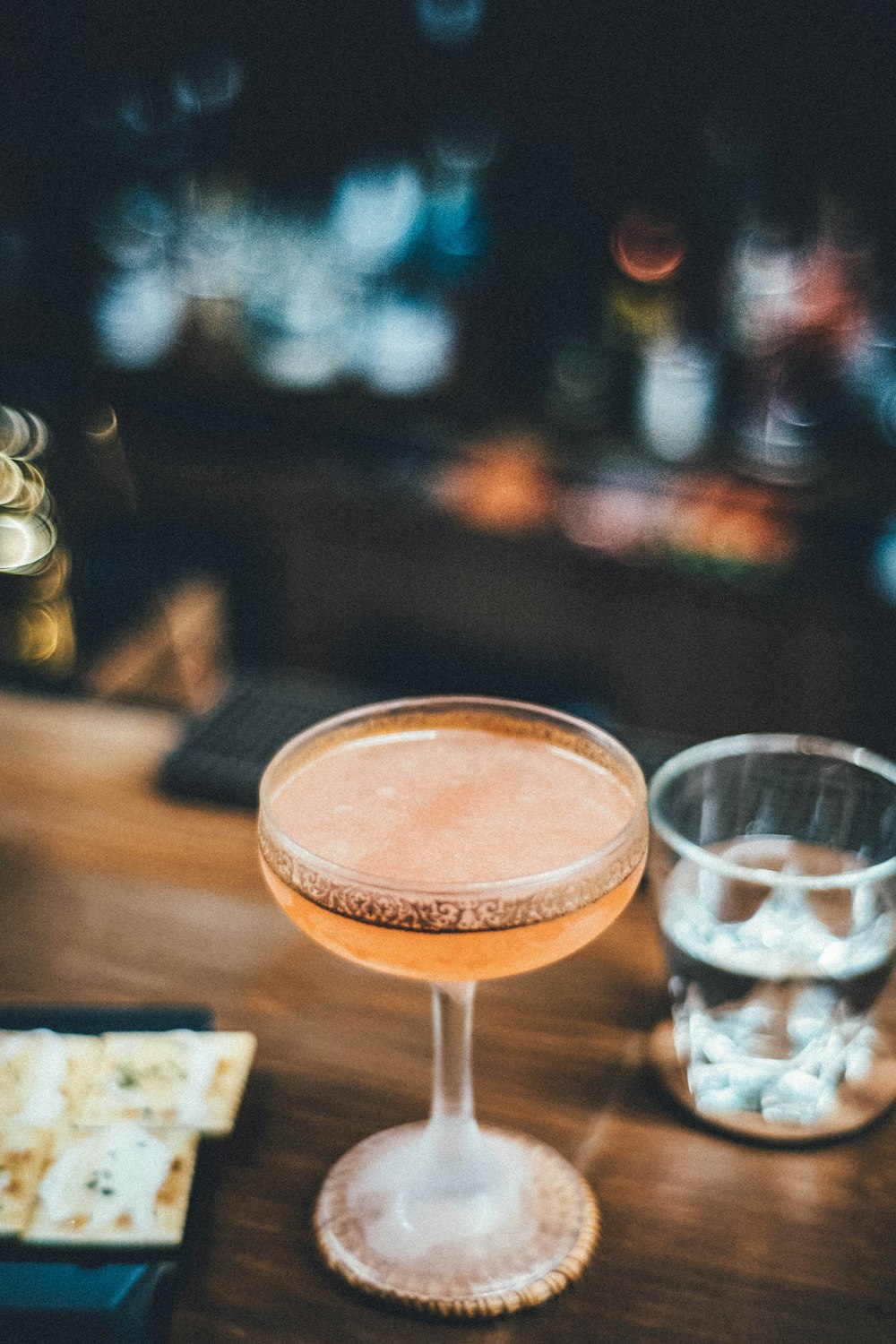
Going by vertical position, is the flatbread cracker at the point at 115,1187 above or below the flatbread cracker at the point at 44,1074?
above

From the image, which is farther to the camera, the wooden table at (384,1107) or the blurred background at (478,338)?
the blurred background at (478,338)

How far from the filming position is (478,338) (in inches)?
113

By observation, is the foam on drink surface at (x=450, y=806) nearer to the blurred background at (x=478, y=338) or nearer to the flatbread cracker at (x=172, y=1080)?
the flatbread cracker at (x=172, y=1080)

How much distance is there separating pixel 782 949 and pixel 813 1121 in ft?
0.43

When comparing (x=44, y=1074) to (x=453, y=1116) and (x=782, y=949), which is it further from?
(x=782, y=949)

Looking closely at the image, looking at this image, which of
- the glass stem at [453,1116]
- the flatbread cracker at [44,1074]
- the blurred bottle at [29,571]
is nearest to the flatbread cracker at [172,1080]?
the flatbread cracker at [44,1074]

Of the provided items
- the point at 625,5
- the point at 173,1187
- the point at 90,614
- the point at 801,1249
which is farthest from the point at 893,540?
the point at 173,1187

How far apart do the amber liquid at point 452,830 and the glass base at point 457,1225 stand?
0.20m

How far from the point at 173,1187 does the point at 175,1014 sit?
209mm

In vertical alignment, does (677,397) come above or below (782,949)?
below

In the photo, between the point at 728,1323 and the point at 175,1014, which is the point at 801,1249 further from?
the point at 175,1014

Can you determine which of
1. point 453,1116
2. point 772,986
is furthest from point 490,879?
point 772,986

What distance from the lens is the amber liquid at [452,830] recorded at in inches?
27.1

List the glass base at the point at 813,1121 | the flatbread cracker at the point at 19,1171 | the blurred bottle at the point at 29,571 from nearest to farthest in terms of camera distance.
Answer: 1. the flatbread cracker at the point at 19,1171
2. the glass base at the point at 813,1121
3. the blurred bottle at the point at 29,571
